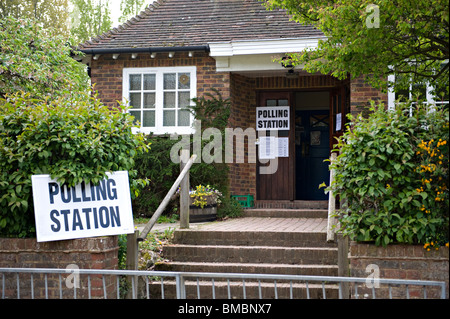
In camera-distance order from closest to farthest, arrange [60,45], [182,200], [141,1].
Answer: [182,200] → [60,45] → [141,1]

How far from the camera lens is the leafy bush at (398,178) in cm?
553

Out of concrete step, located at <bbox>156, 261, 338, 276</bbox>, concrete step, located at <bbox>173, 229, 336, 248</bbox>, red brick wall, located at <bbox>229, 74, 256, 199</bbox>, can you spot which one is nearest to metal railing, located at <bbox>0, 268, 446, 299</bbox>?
concrete step, located at <bbox>156, 261, 338, 276</bbox>

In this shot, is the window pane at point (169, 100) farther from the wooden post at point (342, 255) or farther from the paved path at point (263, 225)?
the wooden post at point (342, 255)

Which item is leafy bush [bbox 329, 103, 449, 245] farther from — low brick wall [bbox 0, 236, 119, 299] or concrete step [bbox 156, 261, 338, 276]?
low brick wall [bbox 0, 236, 119, 299]

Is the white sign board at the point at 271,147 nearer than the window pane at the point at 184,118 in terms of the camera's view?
No

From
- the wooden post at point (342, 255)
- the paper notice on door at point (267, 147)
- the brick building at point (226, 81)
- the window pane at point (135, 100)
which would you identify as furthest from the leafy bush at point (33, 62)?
the wooden post at point (342, 255)

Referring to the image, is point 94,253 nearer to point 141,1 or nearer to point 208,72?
point 208,72

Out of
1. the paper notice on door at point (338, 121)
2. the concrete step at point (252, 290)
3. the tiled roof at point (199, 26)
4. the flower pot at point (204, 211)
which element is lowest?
the concrete step at point (252, 290)

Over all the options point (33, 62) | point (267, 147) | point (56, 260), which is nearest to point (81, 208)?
point (56, 260)

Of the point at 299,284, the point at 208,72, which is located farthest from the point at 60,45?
the point at 299,284

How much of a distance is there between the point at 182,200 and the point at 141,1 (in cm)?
1968

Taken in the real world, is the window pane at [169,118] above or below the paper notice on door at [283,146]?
above

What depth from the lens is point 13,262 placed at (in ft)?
20.1

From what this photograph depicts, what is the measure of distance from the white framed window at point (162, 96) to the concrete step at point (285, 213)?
2239 millimetres
